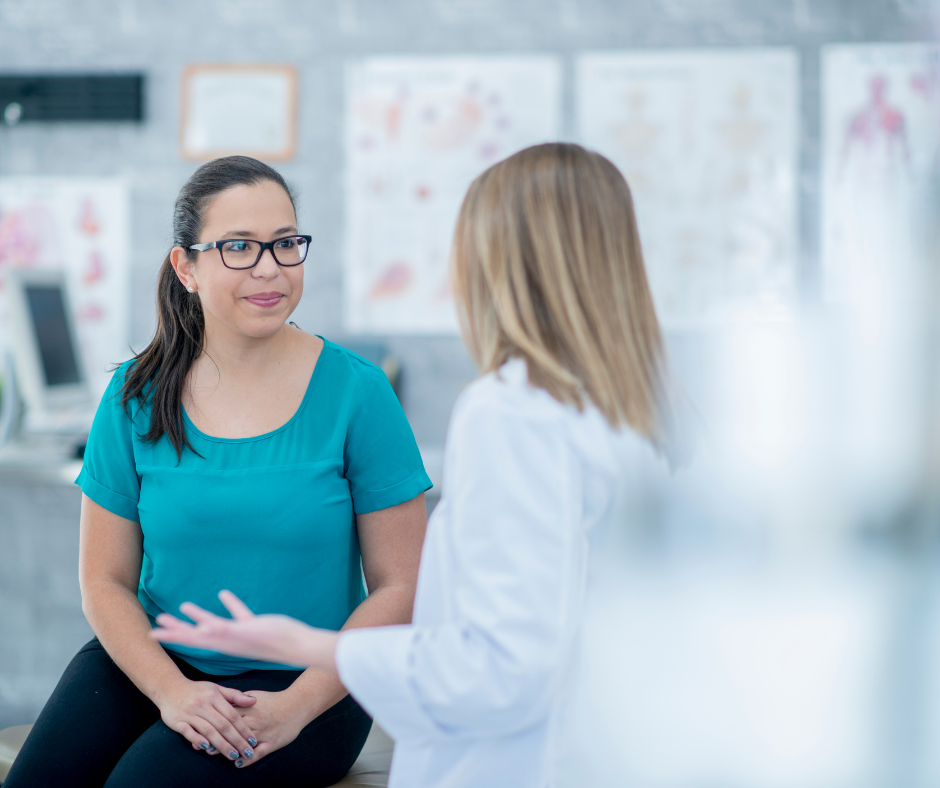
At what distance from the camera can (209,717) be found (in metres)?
1.00

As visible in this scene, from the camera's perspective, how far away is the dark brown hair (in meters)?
Result: 1.13

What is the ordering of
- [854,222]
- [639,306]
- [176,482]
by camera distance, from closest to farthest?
[639,306] < [176,482] < [854,222]

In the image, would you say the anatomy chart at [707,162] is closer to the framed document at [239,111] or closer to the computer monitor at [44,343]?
the framed document at [239,111]

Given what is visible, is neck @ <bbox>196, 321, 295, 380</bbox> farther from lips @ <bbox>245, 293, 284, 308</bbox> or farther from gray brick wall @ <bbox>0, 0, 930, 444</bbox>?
gray brick wall @ <bbox>0, 0, 930, 444</bbox>

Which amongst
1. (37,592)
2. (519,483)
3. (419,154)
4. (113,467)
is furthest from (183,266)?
(37,592)

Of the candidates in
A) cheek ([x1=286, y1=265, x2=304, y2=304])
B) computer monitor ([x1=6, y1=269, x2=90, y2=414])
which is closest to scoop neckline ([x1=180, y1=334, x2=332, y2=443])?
cheek ([x1=286, y1=265, x2=304, y2=304])

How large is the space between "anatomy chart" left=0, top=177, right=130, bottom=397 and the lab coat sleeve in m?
2.21

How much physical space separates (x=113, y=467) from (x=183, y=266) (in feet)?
0.99

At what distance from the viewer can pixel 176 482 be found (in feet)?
3.63

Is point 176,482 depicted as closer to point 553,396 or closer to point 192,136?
point 553,396

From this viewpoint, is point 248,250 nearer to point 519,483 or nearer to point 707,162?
point 519,483

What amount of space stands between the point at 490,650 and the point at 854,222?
2173 mm

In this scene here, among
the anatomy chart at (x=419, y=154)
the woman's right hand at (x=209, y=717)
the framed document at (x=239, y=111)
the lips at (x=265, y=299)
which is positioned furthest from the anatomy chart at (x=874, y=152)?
the woman's right hand at (x=209, y=717)

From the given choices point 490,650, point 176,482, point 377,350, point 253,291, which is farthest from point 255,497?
point 377,350
